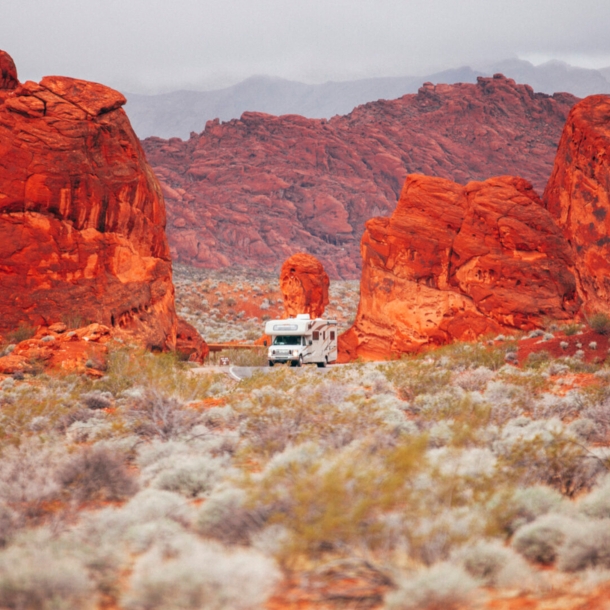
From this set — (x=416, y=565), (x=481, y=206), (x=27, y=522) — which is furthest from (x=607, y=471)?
(x=481, y=206)

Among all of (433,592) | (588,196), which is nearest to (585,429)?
(433,592)

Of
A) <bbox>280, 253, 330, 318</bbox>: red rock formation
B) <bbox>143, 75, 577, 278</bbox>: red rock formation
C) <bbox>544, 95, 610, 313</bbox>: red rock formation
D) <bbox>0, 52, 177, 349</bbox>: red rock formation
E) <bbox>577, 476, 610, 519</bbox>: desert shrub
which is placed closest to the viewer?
<bbox>577, 476, 610, 519</bbox>: desert shrub

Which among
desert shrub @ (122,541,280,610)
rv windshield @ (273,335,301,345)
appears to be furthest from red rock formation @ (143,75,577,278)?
desert shrub @ (122,541,280,610)

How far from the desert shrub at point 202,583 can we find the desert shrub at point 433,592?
861 millimetres

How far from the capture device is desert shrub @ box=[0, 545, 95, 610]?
421cm

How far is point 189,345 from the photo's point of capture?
27.9 meters

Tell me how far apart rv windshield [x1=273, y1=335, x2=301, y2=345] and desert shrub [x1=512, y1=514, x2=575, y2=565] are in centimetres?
2001

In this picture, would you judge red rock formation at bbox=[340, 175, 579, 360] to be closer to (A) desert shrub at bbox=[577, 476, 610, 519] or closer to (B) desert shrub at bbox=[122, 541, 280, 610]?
(A) desert shrub at bbox=[577, 476, 610, 519]

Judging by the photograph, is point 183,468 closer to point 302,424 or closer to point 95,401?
point 302,424

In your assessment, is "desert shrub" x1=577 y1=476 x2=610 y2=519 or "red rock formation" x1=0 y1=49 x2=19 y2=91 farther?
"red rock formation" x1=0 y1=49 x2=19 y2=91

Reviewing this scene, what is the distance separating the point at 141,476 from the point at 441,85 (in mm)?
136536

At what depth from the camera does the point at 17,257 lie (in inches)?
847

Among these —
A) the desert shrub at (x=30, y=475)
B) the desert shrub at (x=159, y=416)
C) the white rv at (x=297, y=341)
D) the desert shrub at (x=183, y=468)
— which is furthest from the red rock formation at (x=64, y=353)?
the desert shrub at (x=183, y=468)

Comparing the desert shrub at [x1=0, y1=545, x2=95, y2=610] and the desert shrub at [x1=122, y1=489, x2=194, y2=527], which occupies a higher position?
the desert shrub at [x1=0, y1=545, x2=95, y2=610]
